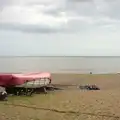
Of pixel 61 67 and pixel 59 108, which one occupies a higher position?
pixel 61 67

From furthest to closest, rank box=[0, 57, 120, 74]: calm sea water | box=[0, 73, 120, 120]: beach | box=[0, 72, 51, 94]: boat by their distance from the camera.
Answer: box=[0, 57, 120, 74]: calm sea water
box=[0, 72, 51, 94]: boat
box=[0, 73, 120, 120]: beach

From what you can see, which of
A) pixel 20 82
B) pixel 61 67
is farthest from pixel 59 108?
pixel 61 67

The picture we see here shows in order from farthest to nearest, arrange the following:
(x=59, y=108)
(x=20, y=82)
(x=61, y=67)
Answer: (x=61, y=67) < (x=20, y=82) < (x=59, y=108)

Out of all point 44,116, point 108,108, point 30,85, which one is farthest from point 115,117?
point 30,85

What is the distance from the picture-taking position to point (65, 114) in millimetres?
13273

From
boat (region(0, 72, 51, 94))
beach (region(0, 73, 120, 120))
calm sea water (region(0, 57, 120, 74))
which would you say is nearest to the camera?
beach (region(0, 73, 120, 120))

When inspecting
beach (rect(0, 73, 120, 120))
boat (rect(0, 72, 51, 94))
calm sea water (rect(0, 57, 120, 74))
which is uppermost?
calm sea water (rect(0, 57, 120, 74))

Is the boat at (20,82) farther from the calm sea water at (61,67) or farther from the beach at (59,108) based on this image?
the calm sea water at (61,67)

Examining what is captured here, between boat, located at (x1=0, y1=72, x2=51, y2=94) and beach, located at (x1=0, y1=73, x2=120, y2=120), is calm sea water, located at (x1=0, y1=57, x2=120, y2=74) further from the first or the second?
beach, located at (x1=0, y1=73, x2=120, y2=120)

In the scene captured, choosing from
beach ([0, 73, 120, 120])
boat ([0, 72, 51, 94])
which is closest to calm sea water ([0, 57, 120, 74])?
boat ([0, 72, 51, 94])

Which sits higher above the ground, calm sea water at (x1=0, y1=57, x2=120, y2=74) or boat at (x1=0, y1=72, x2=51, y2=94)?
calm sea water at (x1=0, y1=57, x2=120, y2=74)

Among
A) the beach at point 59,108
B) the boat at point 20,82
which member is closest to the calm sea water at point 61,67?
the boat at point 20,82

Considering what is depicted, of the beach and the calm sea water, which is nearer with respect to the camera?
the beach

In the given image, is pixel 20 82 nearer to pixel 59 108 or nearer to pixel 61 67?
pixel 59 108
